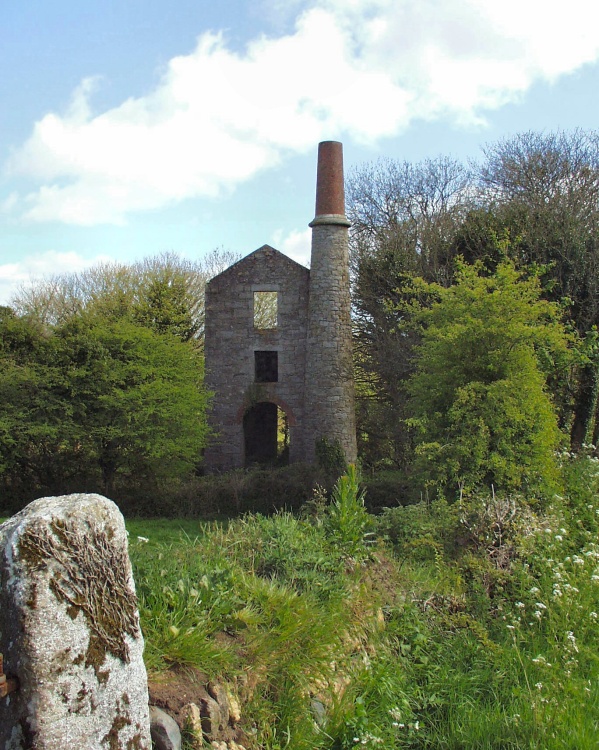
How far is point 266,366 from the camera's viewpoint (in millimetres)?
23531

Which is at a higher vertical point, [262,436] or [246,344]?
[246,344]

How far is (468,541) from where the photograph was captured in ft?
23.1

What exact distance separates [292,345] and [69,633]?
1967cm

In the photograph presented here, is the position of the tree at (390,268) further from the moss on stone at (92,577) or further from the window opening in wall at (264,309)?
the moss on stone at (92,577)

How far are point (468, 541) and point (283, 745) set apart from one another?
375 centimetres

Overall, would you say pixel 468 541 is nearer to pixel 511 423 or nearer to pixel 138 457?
pixel 511 423

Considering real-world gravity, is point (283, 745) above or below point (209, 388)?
below

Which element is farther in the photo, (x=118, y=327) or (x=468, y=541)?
(x=118, y=327)

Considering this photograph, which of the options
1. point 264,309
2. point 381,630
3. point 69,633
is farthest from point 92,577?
point 264,309

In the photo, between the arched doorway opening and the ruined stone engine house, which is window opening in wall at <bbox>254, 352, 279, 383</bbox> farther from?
the arched doorway opening

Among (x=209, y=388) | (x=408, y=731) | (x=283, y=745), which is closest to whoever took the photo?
(x=283, y=745)

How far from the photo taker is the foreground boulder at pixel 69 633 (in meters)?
2.43

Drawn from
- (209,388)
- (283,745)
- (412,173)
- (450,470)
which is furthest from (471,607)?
(412,173)

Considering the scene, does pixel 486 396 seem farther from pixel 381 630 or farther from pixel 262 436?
pixel 262 436
